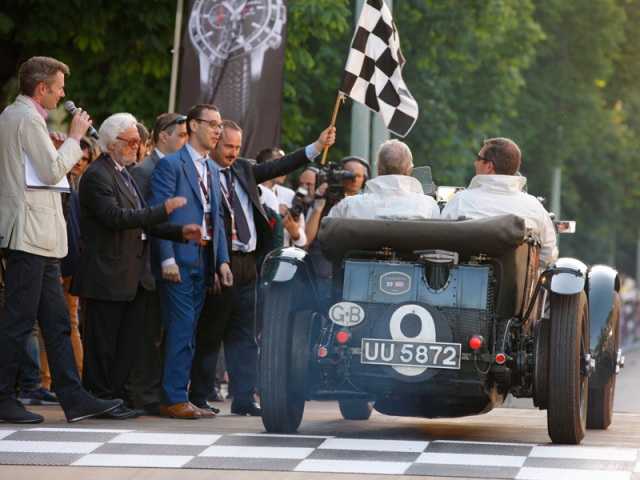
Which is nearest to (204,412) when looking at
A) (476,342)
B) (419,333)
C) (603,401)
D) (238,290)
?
(238,290)

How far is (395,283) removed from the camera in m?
7.50

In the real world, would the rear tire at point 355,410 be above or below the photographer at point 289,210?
below

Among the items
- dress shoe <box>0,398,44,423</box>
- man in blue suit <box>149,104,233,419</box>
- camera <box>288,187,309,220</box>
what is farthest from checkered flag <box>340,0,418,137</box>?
dress shoe <box>0,398,44,423</box>

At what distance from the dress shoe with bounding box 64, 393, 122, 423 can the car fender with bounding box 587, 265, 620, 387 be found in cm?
286

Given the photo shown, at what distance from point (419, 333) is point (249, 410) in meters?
2.37

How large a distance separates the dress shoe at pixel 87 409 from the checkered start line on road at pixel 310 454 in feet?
1.91

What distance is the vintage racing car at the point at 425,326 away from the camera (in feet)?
24.1

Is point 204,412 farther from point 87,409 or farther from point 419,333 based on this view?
point 419,333

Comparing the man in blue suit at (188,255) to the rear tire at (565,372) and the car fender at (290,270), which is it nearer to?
the car fender at (290,270)

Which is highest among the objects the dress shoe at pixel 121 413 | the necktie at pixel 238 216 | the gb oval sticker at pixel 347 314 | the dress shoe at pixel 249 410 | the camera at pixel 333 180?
the camera at pixel 333 180

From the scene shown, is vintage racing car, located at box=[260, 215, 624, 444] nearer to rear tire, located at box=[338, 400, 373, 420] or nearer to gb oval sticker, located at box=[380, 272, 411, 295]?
gb oval sticker, located at box=[380, 272, 411, 295]

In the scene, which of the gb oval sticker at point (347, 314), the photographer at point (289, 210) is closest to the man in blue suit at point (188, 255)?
the gb oval sticker at point (347, 314)

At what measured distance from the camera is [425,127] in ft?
82.4

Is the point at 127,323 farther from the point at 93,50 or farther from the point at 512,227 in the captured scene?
the point at 93,50
